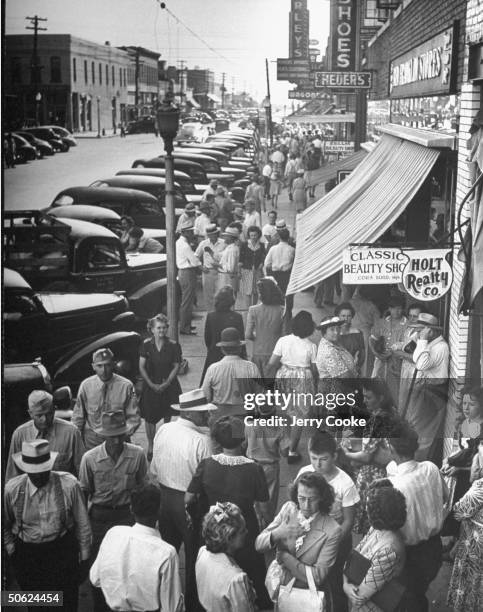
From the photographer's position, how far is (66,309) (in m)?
7.84

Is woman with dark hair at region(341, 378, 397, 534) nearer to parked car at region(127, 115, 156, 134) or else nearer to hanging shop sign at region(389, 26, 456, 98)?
hanging shop sign at region(389, 26, 456, 98)

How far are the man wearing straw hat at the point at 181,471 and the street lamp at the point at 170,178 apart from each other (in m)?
2.46

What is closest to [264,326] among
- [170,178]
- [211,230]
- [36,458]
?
[170,178]

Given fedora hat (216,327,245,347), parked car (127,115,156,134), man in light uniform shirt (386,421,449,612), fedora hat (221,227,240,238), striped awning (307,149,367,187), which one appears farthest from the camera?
striped awning (307,149,367,187)

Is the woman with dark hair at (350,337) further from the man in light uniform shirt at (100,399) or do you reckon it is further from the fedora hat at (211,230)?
the fedora hat at (211,230)

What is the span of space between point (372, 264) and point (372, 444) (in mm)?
1444

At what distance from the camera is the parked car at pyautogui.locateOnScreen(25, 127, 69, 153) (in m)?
Result: 7.62

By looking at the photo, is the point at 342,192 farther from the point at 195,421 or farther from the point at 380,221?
the point at 195,421

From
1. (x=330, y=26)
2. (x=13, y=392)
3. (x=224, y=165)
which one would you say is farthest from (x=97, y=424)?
(x=224, y=165)

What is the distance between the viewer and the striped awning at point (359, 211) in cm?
716

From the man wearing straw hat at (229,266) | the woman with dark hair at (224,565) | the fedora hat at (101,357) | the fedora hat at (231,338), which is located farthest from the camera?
the man wearing straw hat at (229,266)

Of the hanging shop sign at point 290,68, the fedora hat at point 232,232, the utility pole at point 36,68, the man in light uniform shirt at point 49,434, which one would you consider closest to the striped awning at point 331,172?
the fedora hat at point 232,232

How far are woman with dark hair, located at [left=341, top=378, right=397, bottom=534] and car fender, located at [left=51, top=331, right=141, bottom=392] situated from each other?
228 cm

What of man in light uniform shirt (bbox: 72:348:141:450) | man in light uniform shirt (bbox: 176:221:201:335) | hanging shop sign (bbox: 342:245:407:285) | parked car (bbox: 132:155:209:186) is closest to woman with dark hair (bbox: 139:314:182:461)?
man in light uniform shirt (bbox: 72:348:141:450)
